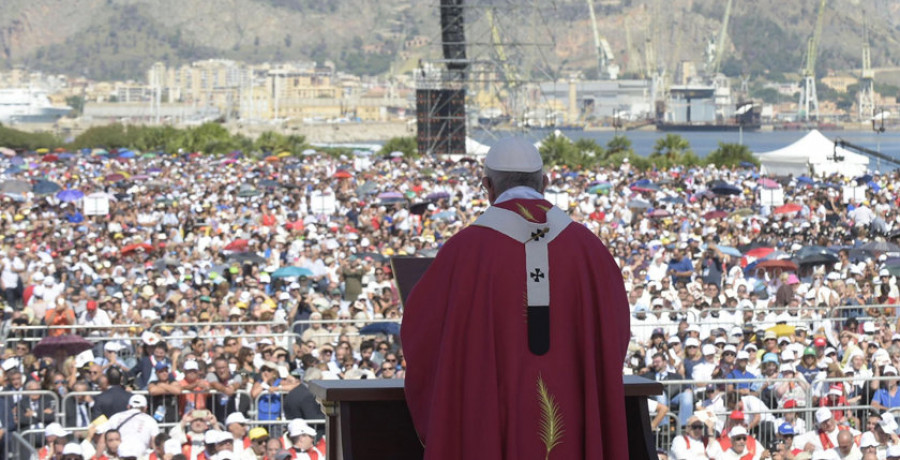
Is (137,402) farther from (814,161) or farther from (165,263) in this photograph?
(814,161)

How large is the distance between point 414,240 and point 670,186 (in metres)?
13.3

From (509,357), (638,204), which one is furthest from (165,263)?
(509,357)

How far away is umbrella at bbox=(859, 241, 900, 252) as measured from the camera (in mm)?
19703

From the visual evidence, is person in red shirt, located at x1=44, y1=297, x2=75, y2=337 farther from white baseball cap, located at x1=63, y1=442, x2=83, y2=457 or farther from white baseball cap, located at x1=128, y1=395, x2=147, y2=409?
white baseball cap, located at x1=63, y1=442, x2=83, y2=457

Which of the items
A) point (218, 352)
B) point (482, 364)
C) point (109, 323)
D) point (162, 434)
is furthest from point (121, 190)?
point (482, 364)

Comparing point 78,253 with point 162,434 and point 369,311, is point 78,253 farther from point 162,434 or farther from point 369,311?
point 162,434

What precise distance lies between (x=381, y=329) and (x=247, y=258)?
6.89 meters

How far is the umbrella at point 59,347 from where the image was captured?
1270 cm

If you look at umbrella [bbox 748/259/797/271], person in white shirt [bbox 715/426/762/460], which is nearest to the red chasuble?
person in white shirt [bbox 715/426/762/460]

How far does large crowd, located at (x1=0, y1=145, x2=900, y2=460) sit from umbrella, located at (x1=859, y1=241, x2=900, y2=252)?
0.05 m

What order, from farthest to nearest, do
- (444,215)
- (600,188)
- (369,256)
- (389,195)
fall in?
1. (600,188)
2. (389,195)
3. (444,215)
4. (369,256)

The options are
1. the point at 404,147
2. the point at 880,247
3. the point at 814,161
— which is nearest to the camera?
the point at 880,247

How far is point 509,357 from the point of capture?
4.30 meters

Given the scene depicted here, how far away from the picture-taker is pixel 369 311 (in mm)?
15828
